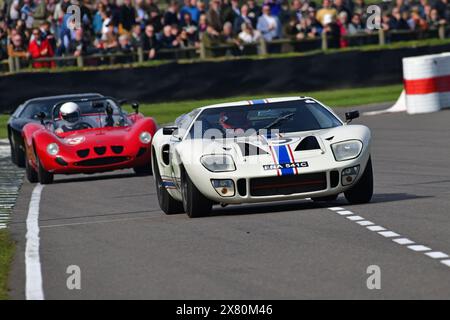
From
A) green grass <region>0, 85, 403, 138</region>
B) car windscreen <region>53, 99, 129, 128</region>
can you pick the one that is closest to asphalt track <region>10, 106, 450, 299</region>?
car windscreen <region>53, 99, 129, 128</region>

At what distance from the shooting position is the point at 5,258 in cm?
985

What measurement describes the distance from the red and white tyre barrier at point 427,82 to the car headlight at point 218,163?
1359 centimetres

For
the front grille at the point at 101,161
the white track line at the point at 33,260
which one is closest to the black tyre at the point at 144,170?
the front grille at the point at 101,161

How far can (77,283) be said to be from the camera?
8102mm

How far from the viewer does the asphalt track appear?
7.63 m

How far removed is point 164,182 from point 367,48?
16771mm

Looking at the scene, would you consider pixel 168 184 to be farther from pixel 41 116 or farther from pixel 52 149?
pixel 41 116

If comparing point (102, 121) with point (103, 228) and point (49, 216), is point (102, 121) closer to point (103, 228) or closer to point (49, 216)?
point (49, 216)

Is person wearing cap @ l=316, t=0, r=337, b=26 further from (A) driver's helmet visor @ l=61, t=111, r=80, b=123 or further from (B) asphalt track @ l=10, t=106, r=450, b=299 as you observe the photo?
(B) asphalt track @ l=10, t=106, r=450, b=299

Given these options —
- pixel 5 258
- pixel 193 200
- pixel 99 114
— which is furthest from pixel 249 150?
pixel 99 114

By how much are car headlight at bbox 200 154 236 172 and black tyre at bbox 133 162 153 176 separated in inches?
262

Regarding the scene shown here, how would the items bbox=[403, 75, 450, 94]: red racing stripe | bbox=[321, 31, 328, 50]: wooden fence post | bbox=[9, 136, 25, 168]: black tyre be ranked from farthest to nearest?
bbox=[321, 31, 328, 50]: wooden fence post
bbox=[403, 75, 450, 94]: red racing stripe
bbox=[9, 136, 25, 168]: black tyre

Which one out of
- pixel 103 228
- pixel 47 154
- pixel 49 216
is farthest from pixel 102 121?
pixel 103 228

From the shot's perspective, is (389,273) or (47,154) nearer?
(389,273)
